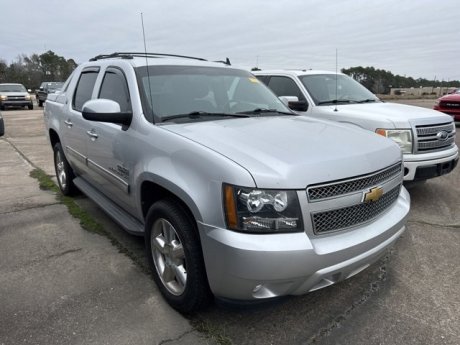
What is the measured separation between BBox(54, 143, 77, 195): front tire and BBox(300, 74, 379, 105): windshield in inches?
149

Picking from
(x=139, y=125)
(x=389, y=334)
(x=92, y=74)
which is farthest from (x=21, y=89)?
(x=389, y=334)

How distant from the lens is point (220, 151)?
95.0 inches

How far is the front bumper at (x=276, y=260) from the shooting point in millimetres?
2146

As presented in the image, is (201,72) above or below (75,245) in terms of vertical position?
above

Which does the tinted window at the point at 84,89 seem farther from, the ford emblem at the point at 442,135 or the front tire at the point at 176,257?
the ford emblem at the point at 442,135

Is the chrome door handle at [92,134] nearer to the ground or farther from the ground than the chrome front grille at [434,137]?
farther from the ground

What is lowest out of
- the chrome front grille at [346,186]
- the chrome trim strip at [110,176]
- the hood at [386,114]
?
the chrome trim strip at [110,176]

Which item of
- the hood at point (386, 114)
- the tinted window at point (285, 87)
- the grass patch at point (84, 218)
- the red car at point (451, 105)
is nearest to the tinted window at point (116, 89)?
the grass patch at point (84, 218)

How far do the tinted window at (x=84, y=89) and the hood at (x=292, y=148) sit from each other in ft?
5.98

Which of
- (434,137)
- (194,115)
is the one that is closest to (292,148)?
(194,115)

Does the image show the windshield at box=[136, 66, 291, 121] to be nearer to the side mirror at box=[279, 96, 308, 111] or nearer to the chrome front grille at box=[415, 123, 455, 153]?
the side mirror at box=[279, 96, 308, 111]

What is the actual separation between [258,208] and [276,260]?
299 mm

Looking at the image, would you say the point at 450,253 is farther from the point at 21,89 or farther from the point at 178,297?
the point at 21,89

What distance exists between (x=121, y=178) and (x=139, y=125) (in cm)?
56
